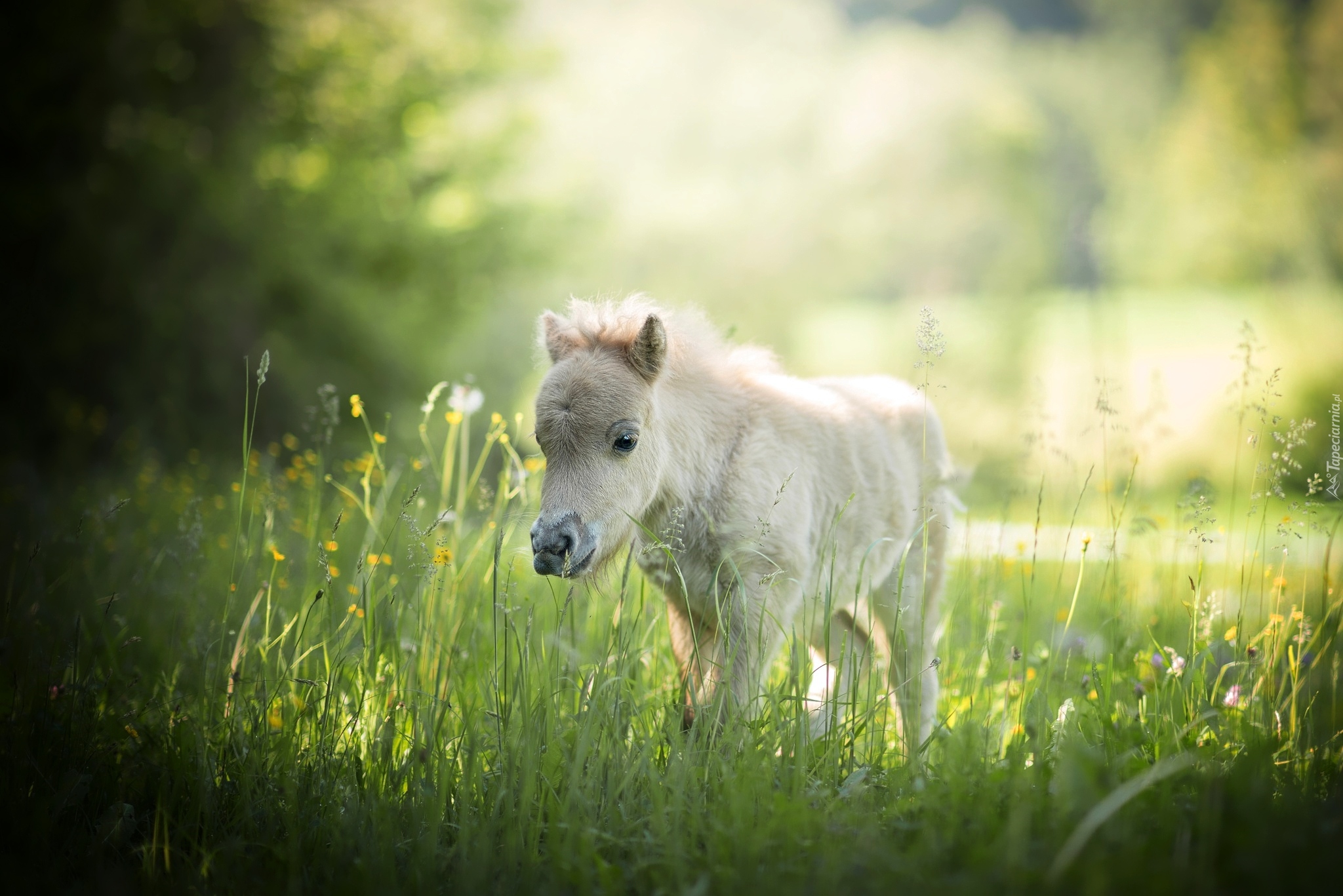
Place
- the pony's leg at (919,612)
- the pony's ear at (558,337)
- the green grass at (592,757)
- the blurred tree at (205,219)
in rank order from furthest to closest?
1. the blurred tree at (205,219)
2. the pony's leg at (919,612)
3. the pony's ear at (558,337)
4. the green grass at (592,757)

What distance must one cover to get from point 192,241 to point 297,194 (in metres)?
1.38

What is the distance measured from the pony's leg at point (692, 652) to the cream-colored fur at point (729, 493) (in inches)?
0.4

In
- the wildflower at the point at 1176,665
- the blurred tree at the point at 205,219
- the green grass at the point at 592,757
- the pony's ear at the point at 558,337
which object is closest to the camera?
the green grass at the point at 592,757

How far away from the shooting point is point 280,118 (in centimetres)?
1036

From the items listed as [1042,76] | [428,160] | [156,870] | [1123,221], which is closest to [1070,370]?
[1123,221]

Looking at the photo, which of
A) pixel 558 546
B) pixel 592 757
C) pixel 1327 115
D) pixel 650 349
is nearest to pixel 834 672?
pixel 592 757

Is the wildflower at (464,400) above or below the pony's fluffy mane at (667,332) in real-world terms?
below

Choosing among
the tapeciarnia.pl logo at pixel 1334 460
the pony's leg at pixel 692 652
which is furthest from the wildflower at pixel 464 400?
the tapeciarnia.pl logo at pixel 1334 460

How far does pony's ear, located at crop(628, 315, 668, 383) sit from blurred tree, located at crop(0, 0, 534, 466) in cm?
731

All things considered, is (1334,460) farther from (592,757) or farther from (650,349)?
(592,757)

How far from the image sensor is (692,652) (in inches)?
121

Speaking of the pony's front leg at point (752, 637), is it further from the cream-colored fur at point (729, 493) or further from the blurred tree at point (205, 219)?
the blurred tree at point (205, 219)

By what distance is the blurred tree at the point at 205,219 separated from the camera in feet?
30.6

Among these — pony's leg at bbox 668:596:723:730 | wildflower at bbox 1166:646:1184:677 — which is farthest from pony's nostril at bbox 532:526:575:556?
wildflower at bbox 1166:646:1184:677
